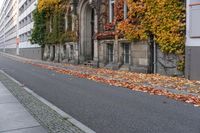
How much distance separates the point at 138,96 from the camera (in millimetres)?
10930

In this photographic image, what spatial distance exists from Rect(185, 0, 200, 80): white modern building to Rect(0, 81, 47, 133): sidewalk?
27.0ft

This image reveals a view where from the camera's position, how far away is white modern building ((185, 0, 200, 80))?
1473 centimetres

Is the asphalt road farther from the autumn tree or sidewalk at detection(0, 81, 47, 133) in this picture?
the autumn tree

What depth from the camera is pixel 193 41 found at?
1505cm

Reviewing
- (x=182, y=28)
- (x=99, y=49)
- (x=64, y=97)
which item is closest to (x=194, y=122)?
(x=64, y=97)

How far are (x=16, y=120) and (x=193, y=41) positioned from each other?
9970mm

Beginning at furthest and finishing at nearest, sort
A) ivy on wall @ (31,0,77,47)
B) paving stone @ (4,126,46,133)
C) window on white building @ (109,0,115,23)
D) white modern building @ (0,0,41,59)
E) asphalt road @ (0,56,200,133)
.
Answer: white modern building @ (0,0,41,59) → ivy on wall @ (31,0,77,47) → window on white building @ (109,0,115,23) → asphalt road @ (0,56,200,133) → paving stone @ (4,126,46,133)

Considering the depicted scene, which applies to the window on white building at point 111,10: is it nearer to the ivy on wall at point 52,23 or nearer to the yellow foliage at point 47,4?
the ivy on wall at point 52,23

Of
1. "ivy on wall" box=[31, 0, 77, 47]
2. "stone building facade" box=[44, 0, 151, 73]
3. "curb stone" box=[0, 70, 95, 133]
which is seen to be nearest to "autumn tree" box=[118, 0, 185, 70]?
"stone building facade" box=[44, 0, 151, 73]

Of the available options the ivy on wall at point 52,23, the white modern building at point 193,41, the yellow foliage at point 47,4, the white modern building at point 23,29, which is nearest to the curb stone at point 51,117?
the white modern building at point 193,41

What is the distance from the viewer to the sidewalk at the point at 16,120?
22.0 ft

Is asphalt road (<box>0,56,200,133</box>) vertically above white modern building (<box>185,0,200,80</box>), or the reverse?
white modern building (<box>185,0,200,80</box>)

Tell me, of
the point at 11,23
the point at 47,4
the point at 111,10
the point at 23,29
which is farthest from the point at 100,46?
the point at 11,23

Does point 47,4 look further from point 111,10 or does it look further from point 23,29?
point 23,29
